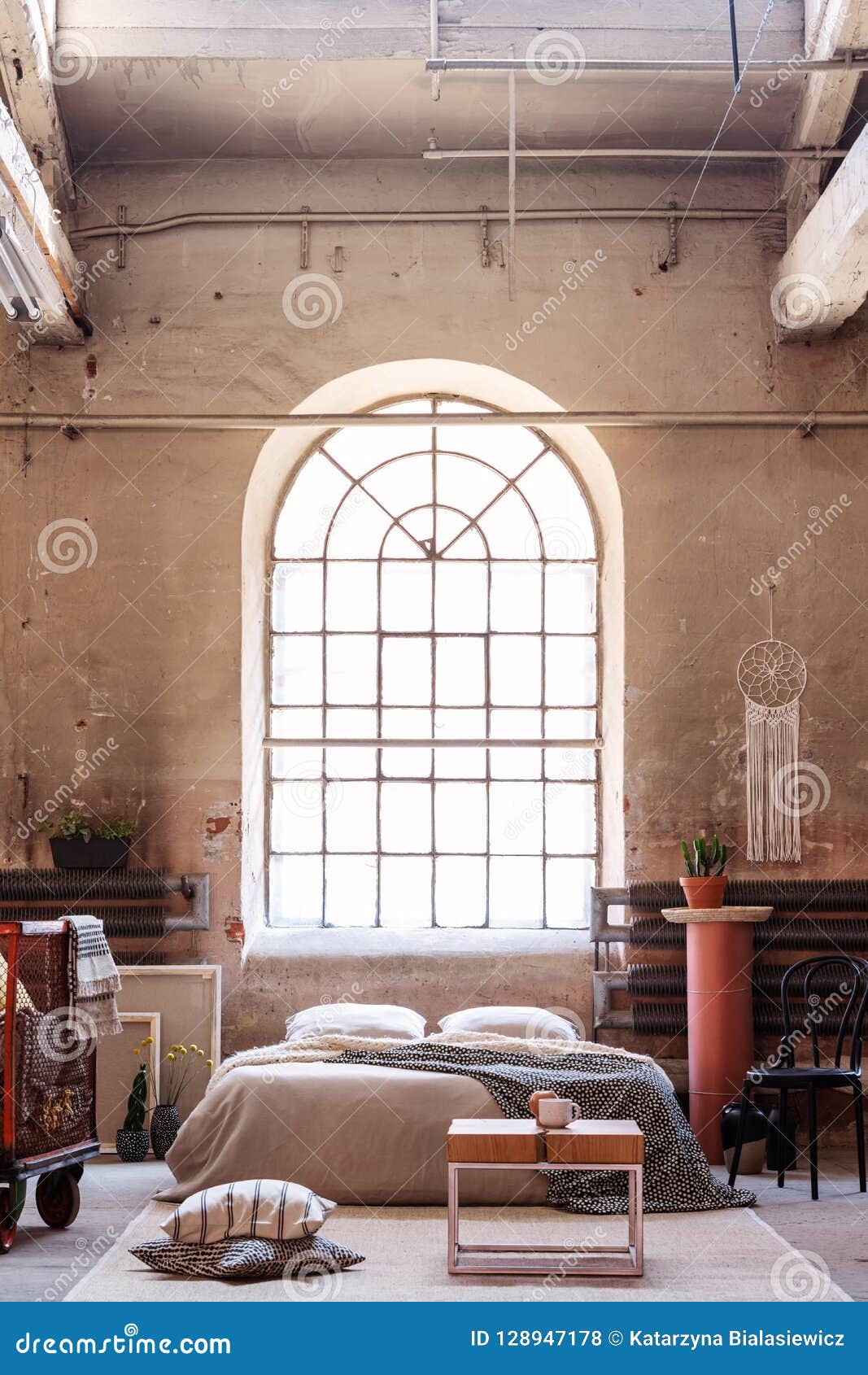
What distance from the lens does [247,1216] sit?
446cm

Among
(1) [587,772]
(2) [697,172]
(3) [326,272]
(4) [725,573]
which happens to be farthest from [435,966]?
(2) [697,172]

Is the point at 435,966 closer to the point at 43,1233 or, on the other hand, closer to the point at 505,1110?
the point at 505,1110

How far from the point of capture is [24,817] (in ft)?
24.4

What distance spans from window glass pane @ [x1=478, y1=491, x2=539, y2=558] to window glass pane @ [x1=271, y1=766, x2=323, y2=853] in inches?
67.3

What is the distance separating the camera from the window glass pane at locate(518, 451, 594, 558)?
826cm

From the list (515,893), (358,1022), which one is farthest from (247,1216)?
(515,893)

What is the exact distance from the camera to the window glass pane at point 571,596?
8.20 metres

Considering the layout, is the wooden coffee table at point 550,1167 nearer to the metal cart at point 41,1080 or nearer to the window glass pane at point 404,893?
the metal cart at point 41,1080

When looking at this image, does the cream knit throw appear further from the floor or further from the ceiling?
the ceiling

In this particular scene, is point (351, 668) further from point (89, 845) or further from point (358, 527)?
point (89, 845)

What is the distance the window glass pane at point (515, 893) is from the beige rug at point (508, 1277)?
2730mm

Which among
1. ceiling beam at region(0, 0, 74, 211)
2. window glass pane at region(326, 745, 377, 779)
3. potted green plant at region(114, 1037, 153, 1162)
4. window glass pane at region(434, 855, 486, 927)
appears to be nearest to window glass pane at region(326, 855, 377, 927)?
window glass pane at region(434, 855, 486, 927)

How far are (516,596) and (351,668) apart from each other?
1044 millimetres

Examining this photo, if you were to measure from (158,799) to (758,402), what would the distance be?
3856 mm
